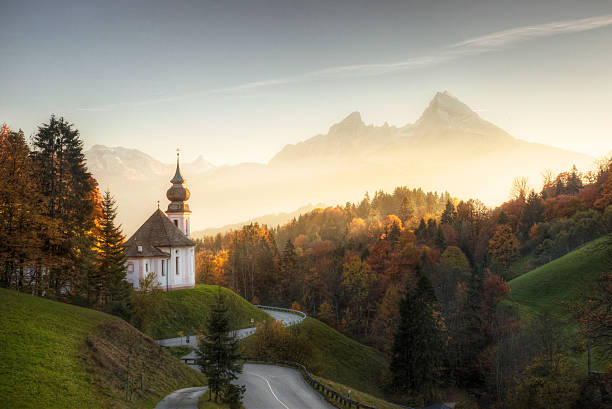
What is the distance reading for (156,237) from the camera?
200 feet

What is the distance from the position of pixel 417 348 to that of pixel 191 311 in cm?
2644

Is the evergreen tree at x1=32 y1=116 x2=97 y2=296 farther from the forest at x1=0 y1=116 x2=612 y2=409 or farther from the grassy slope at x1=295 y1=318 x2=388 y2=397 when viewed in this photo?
the grassy slope at x1=295 y1=318 x2=388 y2=397

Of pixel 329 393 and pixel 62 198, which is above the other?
pixel 62 198

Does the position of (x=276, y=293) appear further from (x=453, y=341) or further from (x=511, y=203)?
(x=511, y=203)

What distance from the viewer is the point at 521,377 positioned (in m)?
40.4

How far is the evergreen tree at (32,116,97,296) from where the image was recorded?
36562mm

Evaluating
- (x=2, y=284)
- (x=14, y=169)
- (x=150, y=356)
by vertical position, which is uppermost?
(x=14, y=169)

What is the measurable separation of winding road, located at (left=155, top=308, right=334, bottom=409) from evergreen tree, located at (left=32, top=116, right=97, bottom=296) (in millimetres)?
14056

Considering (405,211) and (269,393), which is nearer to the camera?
(269,393)

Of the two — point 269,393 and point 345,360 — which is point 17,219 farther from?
point 345,360

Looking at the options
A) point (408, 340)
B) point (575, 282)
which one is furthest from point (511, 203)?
point (408, 340)

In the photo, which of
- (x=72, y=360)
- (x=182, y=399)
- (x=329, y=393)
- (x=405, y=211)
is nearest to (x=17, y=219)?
(x=72, y=360)

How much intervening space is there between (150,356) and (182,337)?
20127mm

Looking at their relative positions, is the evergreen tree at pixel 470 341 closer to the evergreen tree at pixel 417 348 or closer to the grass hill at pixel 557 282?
the grass hill at pixel 557 282
